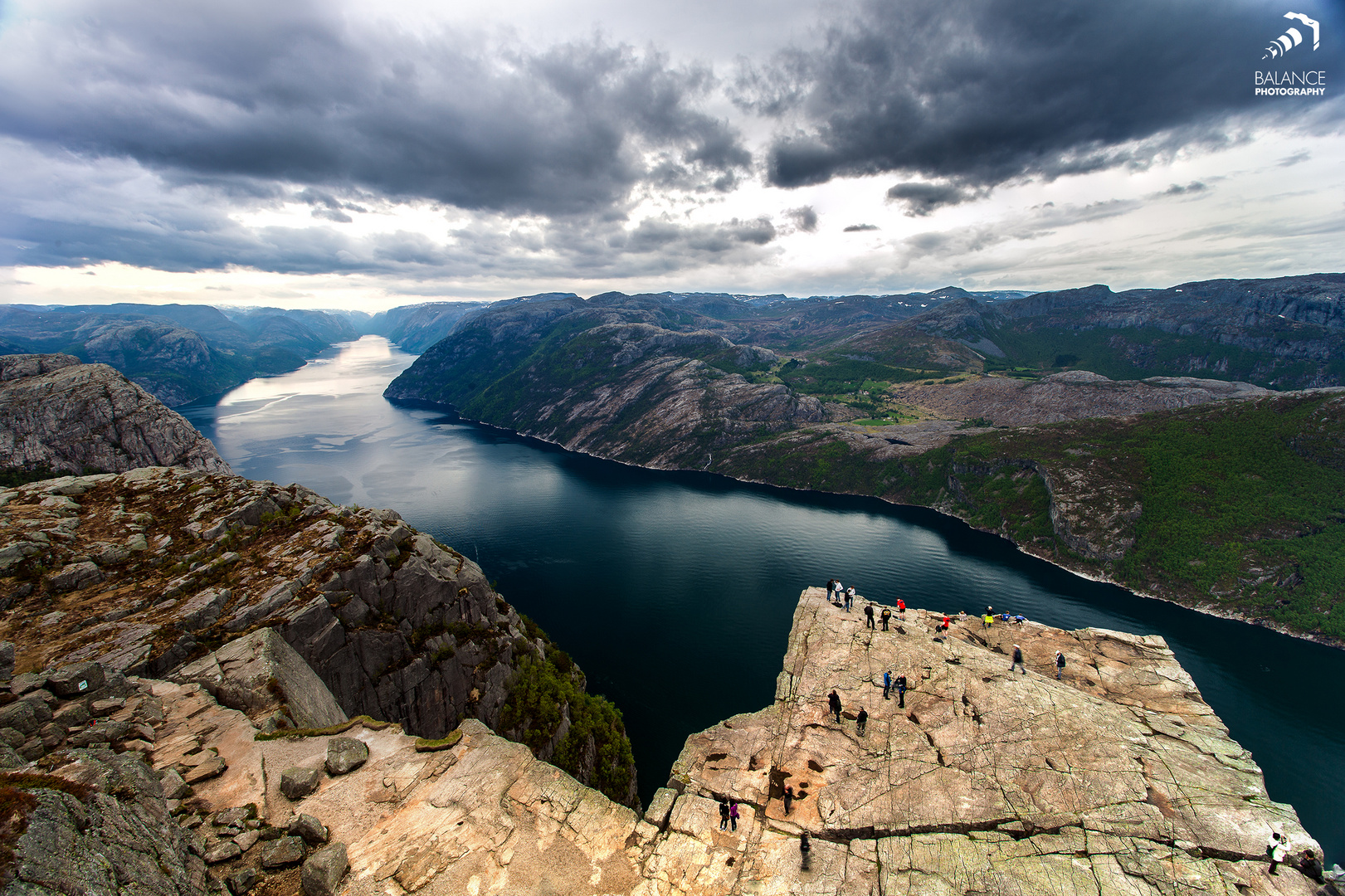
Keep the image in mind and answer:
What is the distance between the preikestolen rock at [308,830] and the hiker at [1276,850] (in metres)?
45.4

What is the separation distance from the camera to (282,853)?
17.5 m

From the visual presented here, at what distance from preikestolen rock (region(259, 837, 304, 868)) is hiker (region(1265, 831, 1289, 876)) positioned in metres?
45.6

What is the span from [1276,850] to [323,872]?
44.8 m

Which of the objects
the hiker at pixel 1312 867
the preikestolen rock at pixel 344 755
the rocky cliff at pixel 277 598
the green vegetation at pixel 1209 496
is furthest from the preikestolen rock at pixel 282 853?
the green vegetation at pixel 1209 496

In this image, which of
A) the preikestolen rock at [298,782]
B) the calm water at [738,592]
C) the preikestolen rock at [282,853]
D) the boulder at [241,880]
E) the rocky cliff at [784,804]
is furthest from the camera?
the calm water at [738,592]

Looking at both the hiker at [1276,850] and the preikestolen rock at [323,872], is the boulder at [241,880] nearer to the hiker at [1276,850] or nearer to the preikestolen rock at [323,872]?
the preikestolen rock at [323,872]

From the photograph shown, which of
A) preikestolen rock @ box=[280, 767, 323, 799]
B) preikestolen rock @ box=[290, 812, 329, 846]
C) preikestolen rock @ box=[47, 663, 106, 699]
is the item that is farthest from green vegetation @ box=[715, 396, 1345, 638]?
preikestolen rock @ box=[47, 663, 106, 699]

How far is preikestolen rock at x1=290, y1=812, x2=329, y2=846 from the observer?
61.3 ft

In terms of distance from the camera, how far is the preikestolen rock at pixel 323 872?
1681 centimetres

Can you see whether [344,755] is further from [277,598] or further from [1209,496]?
[1209,496]

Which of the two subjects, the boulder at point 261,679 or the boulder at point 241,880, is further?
the boulder at point 261,679

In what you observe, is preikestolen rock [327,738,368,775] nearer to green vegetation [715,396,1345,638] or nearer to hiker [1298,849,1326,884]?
hiker [1298,849,1326,884]

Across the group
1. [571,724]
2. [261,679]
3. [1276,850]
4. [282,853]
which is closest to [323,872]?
[282,853]

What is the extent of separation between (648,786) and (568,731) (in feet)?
53.3
